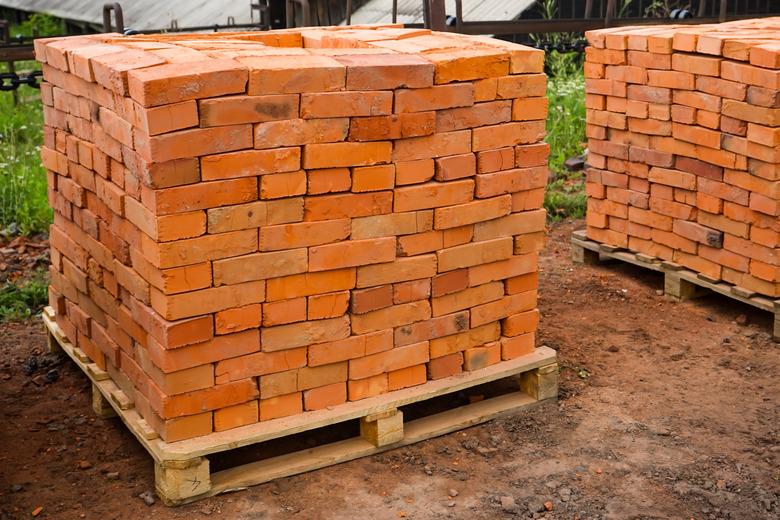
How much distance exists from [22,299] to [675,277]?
4423 mm

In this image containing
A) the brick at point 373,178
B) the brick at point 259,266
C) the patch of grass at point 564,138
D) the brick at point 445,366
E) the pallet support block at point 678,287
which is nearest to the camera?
the brick at point 259,266

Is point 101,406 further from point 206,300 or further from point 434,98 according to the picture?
point 434,98

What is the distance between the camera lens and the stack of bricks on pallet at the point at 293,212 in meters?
4.65

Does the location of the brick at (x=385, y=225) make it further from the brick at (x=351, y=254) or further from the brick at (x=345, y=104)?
the brick at (x=345, y=104)

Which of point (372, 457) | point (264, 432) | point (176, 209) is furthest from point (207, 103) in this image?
point (372, 457)

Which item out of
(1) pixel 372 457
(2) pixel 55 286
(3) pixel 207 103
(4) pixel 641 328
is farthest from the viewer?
(4) pixel 641 328

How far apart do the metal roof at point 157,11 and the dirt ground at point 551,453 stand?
1137 cm

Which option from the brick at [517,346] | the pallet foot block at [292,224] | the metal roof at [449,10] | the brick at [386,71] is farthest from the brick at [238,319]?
the metal roof at [449,10]

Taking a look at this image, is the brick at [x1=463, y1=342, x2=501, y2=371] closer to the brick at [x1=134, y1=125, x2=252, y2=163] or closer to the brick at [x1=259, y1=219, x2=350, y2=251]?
the brick at [x1=259, y1=219, x2=350, y2=251]

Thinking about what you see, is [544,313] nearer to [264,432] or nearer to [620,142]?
[620,142]

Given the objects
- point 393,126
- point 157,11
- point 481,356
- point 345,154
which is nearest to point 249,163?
point 345,154

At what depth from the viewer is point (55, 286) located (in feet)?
20.7

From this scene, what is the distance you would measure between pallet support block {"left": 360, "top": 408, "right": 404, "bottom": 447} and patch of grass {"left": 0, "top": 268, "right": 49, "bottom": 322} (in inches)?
119

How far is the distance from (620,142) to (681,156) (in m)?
0.56
